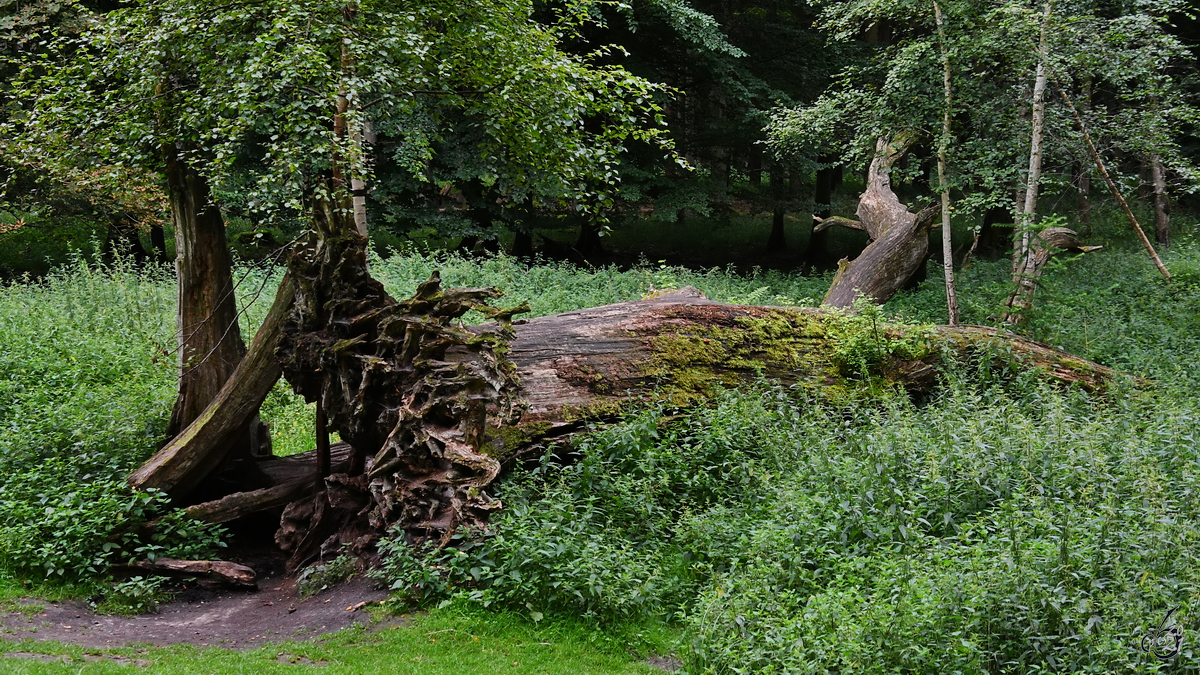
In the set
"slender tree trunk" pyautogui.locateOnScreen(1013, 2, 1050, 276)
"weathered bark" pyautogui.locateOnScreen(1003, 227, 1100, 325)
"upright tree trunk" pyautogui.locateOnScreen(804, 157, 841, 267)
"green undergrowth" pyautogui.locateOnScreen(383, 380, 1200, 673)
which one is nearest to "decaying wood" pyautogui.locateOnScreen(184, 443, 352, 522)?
"green undergrowth" pyautogui.locateOnScreen(383, 380, 1200, 673)

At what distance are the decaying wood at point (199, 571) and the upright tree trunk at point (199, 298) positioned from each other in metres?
1.32

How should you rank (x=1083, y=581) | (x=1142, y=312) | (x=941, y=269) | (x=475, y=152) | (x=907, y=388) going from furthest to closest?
1. (x=941, y=269)
2. (x=475, y=152)
3. (x=1142, y=312)
4. (x=907, y=388)
5. (x=1083, y=581)

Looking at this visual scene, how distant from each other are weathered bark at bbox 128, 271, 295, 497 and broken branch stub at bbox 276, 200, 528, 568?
0.77ft

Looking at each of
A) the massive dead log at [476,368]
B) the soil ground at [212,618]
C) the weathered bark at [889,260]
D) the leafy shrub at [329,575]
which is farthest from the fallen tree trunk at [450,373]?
the weathered bark at [889,260]

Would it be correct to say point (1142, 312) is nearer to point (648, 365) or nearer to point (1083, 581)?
point (648, 365)

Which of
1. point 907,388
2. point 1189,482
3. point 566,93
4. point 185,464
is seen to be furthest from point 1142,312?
point 185,464

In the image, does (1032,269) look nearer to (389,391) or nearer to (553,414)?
(553,414)

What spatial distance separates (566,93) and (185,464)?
14.7ft

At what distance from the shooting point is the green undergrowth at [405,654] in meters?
4.58

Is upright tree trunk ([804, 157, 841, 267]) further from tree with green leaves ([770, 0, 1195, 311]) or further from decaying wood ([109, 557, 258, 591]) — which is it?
decaying wood ([109, 557, 258, 591])

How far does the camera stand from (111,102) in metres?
6.96

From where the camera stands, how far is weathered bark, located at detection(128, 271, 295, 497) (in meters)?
6.94

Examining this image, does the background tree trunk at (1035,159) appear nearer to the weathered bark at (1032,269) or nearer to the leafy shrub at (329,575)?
the weathered bark at (1032,269)

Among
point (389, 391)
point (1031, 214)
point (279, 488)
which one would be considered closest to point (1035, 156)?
point (1031, 214)
